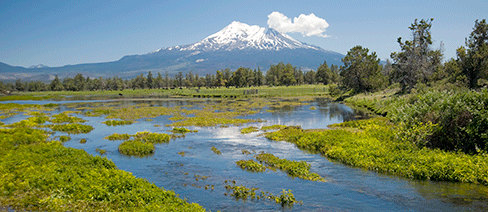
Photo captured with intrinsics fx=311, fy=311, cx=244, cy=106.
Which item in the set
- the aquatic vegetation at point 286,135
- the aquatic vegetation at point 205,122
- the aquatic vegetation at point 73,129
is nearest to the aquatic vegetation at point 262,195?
the aquatic vegetation at point 286,135

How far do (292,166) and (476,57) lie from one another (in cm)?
5217

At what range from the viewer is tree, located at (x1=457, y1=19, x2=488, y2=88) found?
56.0 meters

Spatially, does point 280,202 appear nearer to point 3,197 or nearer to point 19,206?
point 19,206

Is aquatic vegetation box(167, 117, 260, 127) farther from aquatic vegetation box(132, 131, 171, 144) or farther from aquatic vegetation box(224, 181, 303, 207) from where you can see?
aquatic vegetation box(224, 181, 303, 207)

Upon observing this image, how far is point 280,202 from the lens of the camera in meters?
17.6

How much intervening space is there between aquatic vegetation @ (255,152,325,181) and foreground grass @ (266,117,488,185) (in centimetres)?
425

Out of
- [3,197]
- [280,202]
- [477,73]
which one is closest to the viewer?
[3,197]

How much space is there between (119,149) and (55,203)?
15130 mm

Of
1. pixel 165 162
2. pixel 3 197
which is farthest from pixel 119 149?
pixel 3 197

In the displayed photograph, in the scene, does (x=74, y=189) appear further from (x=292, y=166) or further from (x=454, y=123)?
(x=454, y=123)

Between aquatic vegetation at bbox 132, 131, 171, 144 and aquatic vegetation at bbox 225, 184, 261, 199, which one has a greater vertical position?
aquatic vegetation at bbox 132, 131, 171, 144

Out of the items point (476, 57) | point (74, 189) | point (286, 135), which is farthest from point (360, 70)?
point (74, 189)

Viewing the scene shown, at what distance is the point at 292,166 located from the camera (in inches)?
916

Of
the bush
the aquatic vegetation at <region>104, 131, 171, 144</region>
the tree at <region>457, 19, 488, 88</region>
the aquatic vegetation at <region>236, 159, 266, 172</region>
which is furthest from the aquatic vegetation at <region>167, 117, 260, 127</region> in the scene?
the tree at <region>457, 19, 488, 88</region>
